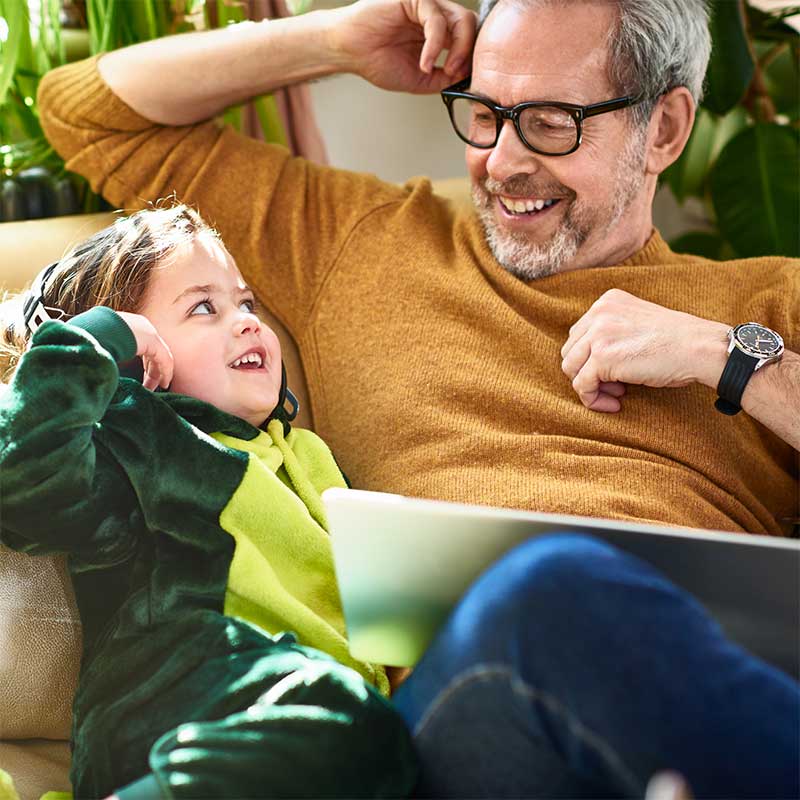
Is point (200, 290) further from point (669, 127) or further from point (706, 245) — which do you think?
point (706, 245)

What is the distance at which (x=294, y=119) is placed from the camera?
208 centimetres

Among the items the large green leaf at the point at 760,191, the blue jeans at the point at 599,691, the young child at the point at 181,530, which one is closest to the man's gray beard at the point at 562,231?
the young child at the point at 181,530

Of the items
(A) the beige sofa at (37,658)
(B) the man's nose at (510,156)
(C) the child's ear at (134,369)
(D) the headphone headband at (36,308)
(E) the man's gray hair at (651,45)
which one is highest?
(E) the man's gray hair at (651,45)

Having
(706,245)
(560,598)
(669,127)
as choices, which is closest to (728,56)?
(706,245)

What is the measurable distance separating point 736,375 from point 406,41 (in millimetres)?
836

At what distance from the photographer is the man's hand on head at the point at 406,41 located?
174 cm

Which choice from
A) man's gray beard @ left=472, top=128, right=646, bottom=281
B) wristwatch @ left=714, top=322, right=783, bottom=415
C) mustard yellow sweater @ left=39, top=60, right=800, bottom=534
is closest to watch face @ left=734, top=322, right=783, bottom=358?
wristwatch @ left=714, top=322, right=783, bottom=415

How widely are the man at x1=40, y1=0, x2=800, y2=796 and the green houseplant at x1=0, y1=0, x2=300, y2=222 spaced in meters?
0.12

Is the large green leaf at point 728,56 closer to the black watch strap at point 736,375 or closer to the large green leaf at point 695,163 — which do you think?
the large green leaf at point 695,163

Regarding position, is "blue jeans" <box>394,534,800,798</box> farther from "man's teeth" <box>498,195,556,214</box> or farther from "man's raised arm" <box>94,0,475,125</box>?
"man's raised arm" <box>94,0,475,125</box>

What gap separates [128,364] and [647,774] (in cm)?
77

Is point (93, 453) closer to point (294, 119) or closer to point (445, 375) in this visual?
point (445, 375)

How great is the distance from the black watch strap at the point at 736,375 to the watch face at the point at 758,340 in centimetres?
1

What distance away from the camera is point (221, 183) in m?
1.75
